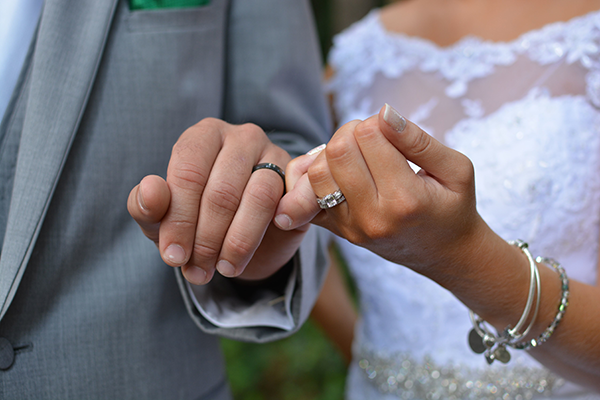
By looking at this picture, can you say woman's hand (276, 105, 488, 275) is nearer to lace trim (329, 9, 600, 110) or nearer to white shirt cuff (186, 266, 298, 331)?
white shirt cuff (186, 266, 298, 331)

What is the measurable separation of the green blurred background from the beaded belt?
5.64 feet

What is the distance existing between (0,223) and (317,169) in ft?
2.02

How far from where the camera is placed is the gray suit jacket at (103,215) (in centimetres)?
75

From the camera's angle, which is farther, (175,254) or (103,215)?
(103,215)

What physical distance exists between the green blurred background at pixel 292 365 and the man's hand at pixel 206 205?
8.70 ft

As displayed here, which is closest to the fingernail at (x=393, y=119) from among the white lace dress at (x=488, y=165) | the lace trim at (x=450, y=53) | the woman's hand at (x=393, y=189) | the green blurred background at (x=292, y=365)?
the woman's hand at (x=393, y=189)

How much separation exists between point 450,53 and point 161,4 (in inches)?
37.3

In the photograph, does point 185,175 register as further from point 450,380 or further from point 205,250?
point 450,380

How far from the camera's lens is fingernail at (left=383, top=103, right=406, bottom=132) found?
0.56 m

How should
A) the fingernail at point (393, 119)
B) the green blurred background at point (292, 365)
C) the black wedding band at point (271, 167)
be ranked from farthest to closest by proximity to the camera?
the green blurred background at point (292, 365) → the black wedding band at point (271, 167) → the fingernail at point (393, 119)

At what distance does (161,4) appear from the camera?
0.93 meters

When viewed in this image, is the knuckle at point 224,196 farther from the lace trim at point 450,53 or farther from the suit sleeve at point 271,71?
the lace trim at point 450,53

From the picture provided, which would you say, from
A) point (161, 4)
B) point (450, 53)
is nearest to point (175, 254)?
point (161, 4)

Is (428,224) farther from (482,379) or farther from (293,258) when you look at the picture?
(482,379)
